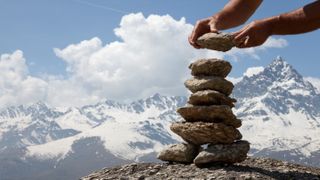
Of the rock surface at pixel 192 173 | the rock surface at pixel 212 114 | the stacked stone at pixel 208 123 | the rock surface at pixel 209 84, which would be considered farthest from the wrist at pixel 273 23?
the rock surface at pixel 209 84

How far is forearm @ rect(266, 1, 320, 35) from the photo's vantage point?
5445mm

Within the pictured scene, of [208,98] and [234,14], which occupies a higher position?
[208,98]

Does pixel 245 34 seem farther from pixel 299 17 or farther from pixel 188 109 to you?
pixel 188 109

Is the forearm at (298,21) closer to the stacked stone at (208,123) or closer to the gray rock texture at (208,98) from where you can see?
the stacked stone at (208,123)

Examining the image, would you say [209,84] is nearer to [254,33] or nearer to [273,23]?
[254,33]

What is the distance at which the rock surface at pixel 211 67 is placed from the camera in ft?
61.4

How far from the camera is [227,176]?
15.6 metres

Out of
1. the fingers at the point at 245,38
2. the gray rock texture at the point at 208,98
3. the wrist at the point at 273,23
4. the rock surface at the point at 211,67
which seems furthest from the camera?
the rock surface at the point at 211,67

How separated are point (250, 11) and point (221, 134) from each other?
447 inches

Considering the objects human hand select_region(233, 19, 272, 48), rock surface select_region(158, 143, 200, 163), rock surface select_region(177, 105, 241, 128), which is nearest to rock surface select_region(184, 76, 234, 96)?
rock surface select_region(177, 105, 241, 128)

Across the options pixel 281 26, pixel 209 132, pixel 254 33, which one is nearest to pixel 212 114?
pixel 209 132

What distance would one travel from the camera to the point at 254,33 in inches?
257

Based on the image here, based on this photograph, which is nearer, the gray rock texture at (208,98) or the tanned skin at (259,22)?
the tanned skin at (259,22)

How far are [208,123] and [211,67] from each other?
7.25 ft
